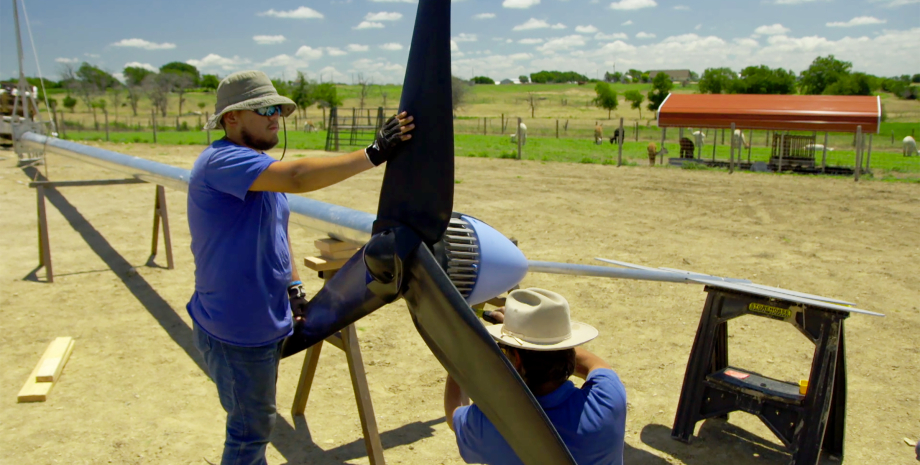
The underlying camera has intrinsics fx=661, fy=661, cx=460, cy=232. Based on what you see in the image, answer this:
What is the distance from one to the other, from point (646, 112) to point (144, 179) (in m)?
98.1

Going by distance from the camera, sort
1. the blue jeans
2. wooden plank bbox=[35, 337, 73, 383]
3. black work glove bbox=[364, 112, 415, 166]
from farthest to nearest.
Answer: wooden plank bbox=[35, 337, 73, 383] → the blue jeans → black work glove bbox=[364, 112, 415, 166]

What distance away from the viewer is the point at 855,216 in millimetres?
12773

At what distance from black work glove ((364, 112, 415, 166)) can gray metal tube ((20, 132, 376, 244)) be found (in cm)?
154

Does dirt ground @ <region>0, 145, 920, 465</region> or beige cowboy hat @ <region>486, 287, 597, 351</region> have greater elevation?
beige cowboy hat @ <region>486, 287, 597, 351</region>

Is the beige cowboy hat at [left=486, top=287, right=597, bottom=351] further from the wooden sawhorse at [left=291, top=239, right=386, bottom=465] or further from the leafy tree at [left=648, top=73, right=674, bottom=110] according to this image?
the leafy tree at [left=648, top=73, right=674, bottom=110]

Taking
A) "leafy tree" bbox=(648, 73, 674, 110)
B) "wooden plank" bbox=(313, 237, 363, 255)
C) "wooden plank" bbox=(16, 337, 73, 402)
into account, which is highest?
"leafy tree" bbox=(648, 73, 674, 110)

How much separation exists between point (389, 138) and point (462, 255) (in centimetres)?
68

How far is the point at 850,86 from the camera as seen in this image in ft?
253

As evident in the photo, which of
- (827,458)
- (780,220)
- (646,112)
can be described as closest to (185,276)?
(827,458)

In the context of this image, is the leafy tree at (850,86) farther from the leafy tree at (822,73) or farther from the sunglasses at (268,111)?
the sunglasses at (268,111)

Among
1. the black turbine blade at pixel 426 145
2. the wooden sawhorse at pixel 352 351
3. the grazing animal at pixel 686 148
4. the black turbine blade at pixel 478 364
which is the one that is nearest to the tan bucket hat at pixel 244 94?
the black turbine blade at pixel 426 145

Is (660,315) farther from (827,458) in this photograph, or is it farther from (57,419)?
(57,419)

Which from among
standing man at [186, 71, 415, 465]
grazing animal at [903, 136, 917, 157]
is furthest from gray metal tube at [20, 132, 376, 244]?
grazing animal at [903, 136, 917, 157]

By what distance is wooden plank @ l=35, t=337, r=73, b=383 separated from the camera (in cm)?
543
